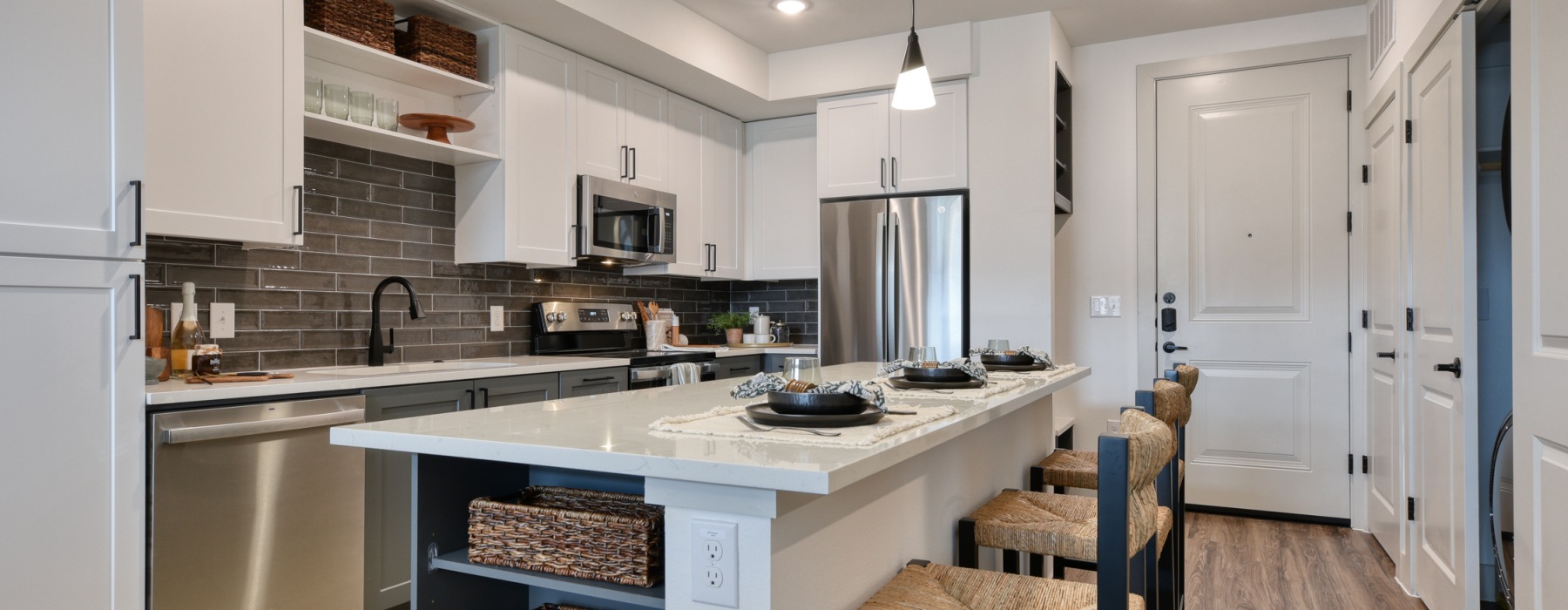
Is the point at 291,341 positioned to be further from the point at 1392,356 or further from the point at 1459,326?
the point at 1392,356

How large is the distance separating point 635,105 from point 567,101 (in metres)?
0.53

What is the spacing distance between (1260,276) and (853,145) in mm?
2125

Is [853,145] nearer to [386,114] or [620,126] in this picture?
[620,126]

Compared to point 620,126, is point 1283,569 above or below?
below

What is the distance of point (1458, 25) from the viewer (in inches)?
94.5

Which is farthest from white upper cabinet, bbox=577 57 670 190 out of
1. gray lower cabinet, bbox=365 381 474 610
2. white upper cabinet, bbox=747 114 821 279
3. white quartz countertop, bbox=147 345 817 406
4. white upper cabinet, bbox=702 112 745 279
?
gray lower cabinet, bbox=365 381 474 610

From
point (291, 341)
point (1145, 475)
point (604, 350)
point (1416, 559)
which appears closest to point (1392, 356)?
point (1416, 559)

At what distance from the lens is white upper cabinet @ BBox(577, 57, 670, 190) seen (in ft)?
12.9

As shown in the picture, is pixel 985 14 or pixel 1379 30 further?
pixel 985 14

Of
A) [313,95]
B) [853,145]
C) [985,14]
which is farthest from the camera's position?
[853,145]

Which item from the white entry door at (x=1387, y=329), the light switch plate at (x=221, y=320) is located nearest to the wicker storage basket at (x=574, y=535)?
the light switch plate at (x=221, y=320)

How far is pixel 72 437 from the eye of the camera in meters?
1.93

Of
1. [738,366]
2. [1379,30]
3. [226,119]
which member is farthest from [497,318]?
[1379,30]

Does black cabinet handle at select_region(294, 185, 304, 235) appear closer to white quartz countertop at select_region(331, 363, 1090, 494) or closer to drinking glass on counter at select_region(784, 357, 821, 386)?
white quartz countertop at select_region(331, 363, 1090, 494)
